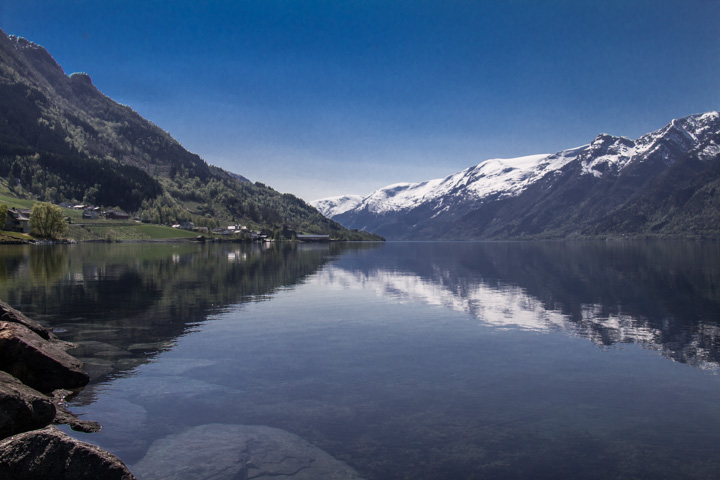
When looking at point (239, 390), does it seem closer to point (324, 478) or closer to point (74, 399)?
point (74, 399)

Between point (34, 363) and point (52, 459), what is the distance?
13.4 m

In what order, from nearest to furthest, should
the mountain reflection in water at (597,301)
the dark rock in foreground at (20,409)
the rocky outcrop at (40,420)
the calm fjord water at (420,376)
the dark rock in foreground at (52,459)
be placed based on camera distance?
the dark rock in foreground at (52,459)
the rocky outcrop at (40,420)
the dark rock in foreground at (20,409)
the calm fjord water at (420,376)
the mountain reflection in water at (597,301)

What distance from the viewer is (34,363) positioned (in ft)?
81.6

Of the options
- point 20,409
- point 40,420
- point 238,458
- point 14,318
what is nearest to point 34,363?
point 14,318

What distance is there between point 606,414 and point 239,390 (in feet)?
61.0

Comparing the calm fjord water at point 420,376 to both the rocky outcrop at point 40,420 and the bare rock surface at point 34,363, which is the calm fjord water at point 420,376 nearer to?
the bare rock surface at point 34,363

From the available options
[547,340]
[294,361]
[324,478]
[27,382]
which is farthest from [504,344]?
[27,382]

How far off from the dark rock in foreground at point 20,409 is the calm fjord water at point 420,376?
2.17 metres

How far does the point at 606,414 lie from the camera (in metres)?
22.5

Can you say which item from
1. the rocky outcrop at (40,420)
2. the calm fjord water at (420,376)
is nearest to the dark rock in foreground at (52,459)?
the rocky outcrop at (40,420)

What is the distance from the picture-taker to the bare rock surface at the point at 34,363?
947 inches

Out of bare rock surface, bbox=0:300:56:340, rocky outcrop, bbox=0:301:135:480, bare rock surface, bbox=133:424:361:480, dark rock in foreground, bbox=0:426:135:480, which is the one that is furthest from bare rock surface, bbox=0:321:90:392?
dark rock in foreground, bbox=0:426:135:480

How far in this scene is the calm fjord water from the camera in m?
18.7

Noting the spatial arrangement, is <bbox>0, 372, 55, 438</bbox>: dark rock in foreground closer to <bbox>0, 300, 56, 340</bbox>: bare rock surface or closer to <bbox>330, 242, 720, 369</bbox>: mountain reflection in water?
<bbox>0, 300, 56, 340</bbox>: bare rock surface
